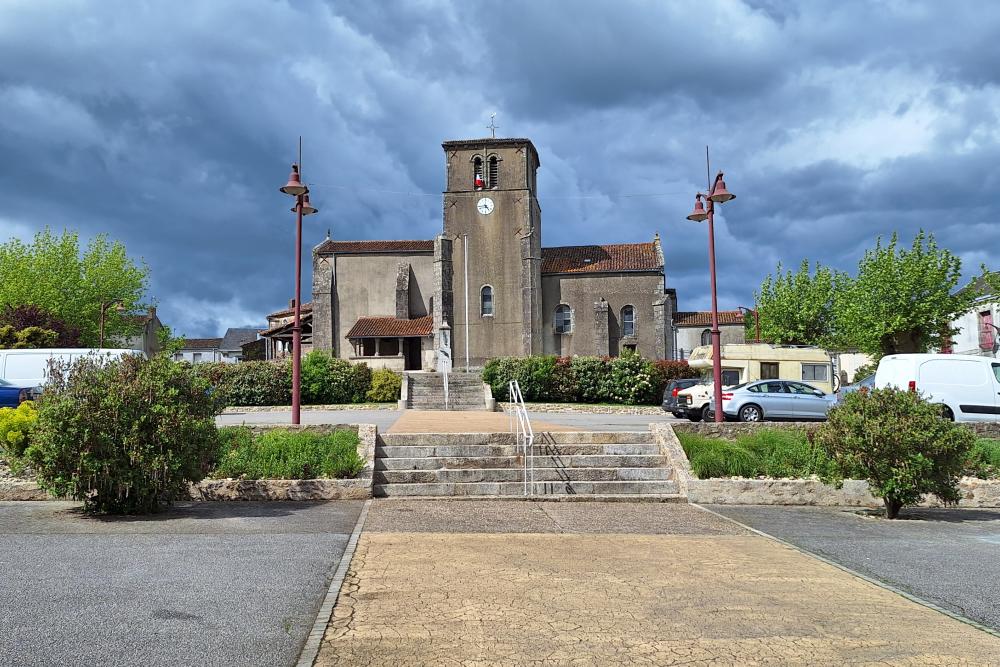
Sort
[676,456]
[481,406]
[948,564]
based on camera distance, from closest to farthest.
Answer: [948,564] < [676,456] < [481,406]

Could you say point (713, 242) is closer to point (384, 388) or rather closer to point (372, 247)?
point (384, 388)

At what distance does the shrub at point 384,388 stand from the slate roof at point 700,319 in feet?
102

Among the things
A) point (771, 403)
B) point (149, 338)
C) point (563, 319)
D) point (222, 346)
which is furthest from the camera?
point (222, 346)

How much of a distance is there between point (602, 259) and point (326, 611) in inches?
1637

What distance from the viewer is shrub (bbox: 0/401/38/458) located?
10742mm

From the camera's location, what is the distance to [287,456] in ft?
37.7

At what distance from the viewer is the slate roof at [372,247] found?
45531 millimetres

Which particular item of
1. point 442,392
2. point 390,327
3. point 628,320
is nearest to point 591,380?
point 442,392

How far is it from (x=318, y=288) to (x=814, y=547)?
3942 cm

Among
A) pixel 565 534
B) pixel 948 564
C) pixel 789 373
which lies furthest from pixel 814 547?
pixel 789 373

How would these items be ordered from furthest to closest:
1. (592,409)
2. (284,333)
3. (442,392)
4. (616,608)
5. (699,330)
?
(699,330)
(284,333)
(442,392)
(592,409)
(616,608)

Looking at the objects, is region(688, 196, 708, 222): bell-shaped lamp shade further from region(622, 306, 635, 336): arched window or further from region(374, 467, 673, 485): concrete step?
region(622, 306, 635, 336): arched window

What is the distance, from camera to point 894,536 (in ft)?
29.6

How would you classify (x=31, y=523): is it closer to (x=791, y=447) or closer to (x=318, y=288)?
(x=791, y=447)
